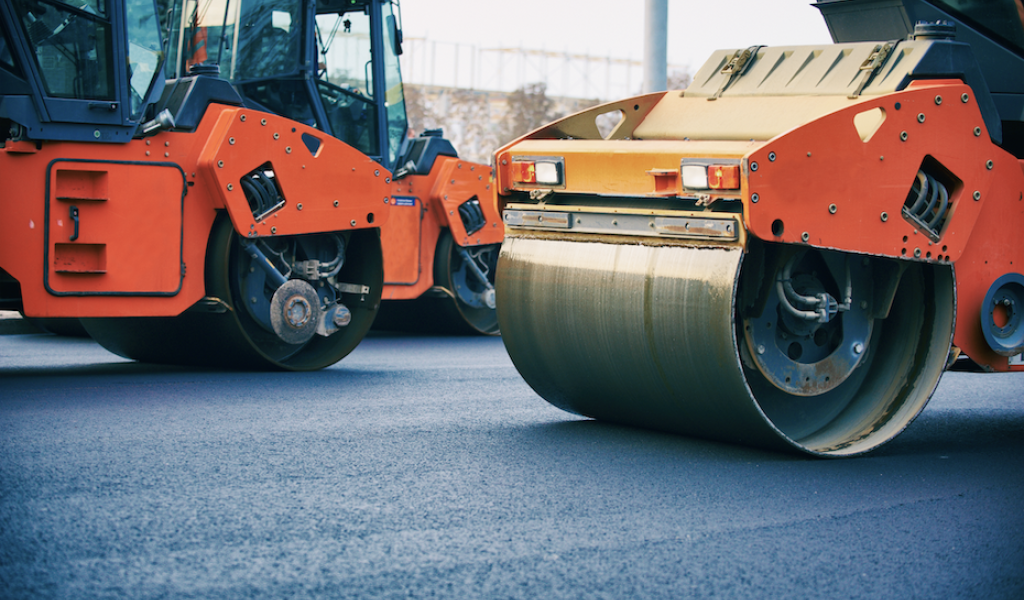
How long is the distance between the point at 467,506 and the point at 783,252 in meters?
1.61

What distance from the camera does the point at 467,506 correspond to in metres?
3.85

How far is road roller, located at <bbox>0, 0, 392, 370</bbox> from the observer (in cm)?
650

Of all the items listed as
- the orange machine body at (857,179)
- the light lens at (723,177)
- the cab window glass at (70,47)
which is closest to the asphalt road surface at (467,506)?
the orange machine body at (857,179)

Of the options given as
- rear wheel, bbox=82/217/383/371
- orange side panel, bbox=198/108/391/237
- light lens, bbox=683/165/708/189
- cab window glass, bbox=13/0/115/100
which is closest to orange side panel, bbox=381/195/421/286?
rear wheel, bbox=82/217/383/371

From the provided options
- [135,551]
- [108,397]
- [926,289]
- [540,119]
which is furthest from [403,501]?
[540,119]

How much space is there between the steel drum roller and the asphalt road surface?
0.50 feet

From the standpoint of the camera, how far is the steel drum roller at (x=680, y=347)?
4.41 meters

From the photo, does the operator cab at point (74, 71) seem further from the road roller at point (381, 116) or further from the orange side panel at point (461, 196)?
the orange side panel at point (461, 196)

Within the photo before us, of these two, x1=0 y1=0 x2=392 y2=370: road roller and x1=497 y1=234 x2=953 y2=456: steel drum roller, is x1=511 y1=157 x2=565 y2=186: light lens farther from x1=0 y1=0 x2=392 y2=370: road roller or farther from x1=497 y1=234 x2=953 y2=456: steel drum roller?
x1=0 y1=0 x2=392 y2=370: road roller

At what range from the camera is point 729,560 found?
331 cm

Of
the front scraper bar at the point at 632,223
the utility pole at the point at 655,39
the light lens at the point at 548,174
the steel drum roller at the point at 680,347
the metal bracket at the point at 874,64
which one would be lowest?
the steel drum roller at the point at 680,347

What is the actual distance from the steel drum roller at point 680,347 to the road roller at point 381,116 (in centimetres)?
497

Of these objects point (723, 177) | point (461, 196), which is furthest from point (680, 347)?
point (461, 196)

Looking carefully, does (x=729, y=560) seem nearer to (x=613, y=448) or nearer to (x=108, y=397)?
(x=613, y=448)
